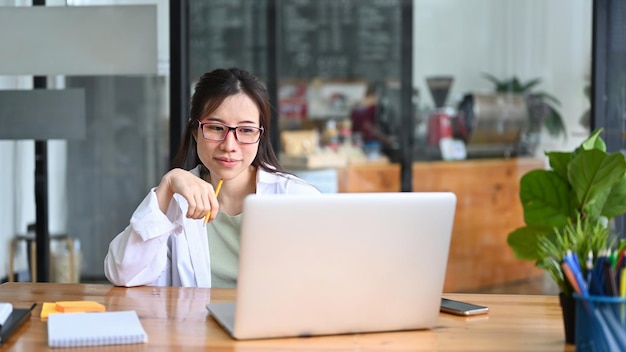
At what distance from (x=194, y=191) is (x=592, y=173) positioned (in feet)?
4.84

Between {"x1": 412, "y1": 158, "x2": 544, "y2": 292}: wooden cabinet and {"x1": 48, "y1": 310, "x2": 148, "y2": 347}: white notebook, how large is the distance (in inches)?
124

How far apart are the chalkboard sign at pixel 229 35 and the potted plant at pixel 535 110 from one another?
1.28 meters

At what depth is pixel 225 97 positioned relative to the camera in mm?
2598

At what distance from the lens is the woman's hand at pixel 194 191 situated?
6.76 ft

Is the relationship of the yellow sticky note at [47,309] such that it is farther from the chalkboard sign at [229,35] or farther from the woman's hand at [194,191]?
the chalkboard sign at [229,35]

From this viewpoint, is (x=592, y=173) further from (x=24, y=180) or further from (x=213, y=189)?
(x=24, y=180)

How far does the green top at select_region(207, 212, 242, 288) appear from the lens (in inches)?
101

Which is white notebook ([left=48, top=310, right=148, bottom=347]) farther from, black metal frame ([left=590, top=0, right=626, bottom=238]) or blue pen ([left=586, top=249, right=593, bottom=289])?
black metal frame ([left=590, top=0, right=626, bottom=238])

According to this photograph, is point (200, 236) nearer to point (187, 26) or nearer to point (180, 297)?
point (180, 297)

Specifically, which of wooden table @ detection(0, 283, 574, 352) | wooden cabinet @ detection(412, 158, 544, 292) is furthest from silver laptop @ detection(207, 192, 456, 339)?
wooden cabinet @ detection(412, 158, 544, 292)

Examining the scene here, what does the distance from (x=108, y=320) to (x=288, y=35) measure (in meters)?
3.63

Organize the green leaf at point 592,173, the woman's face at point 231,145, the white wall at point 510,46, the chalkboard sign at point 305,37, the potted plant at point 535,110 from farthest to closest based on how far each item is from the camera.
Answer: the chalkboard sign at point 305,37 < the potted plant at point 535,110 < the white wall at point 510,46 < the green leaf at point 592,173 < the woman's face at point 231,145

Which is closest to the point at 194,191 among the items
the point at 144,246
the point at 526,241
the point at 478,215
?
the point at 144,246

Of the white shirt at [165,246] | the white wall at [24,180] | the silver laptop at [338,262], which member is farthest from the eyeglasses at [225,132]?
the white wall at [24,180]
